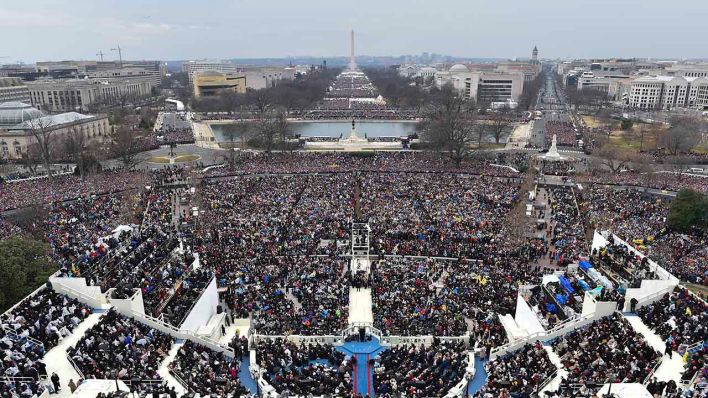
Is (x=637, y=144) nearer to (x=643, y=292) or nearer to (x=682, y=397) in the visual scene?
(x=643, y=292)

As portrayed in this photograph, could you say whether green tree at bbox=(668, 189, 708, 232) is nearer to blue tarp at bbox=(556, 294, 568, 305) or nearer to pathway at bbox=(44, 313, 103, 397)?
blue tarp at bbox=(556, 294, 568, 305)

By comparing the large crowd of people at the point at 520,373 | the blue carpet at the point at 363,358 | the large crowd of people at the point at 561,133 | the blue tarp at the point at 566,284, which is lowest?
the blue carpet at the point at 363,358

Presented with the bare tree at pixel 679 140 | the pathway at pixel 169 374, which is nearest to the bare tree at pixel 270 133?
the pathway at pixel 169 374

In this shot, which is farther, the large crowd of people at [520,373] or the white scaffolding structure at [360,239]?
the white scaffolding structure at [360,239]

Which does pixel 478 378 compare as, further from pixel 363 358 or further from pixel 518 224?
pixel 518 224

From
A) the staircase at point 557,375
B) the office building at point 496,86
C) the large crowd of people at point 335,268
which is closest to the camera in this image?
the staircase at point 557,375

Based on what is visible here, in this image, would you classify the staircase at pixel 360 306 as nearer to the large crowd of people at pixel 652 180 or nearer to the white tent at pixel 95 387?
the white tent at pixel 95 387

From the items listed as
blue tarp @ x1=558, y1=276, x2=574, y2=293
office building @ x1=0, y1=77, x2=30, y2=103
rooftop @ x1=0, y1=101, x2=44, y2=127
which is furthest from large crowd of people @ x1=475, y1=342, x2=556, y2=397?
office building @ x1=0, y1=77, x2=30, y2=103
